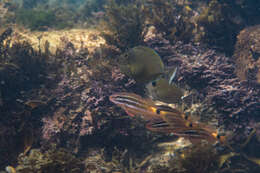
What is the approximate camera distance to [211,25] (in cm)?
604

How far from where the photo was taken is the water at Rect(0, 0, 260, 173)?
3.16 m

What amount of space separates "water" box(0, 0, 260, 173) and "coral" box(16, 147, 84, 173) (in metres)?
0.01

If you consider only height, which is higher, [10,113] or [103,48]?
[103,48]

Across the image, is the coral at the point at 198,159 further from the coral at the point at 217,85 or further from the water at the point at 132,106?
the coral at the point at 217,85

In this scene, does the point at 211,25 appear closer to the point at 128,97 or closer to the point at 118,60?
the point at 118,60

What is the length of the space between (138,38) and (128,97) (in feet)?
8.70

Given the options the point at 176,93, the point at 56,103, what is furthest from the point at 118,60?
the point at 176,93

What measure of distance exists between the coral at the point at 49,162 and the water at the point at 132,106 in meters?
0.01

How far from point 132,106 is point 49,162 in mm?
1557

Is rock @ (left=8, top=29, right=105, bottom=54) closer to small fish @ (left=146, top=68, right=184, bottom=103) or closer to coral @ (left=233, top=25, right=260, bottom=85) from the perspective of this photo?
small fish @ (left=146, top=68, right=184, bottom=103)

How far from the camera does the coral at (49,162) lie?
2826 millimetres

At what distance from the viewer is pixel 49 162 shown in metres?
2.87

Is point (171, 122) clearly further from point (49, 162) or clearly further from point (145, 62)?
point (49, 162)

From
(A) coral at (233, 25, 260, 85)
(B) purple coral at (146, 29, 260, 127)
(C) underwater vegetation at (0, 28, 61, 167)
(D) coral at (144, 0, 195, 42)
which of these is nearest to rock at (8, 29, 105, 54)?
(C) underwater vegetation at (0, 28, 61, 167)
